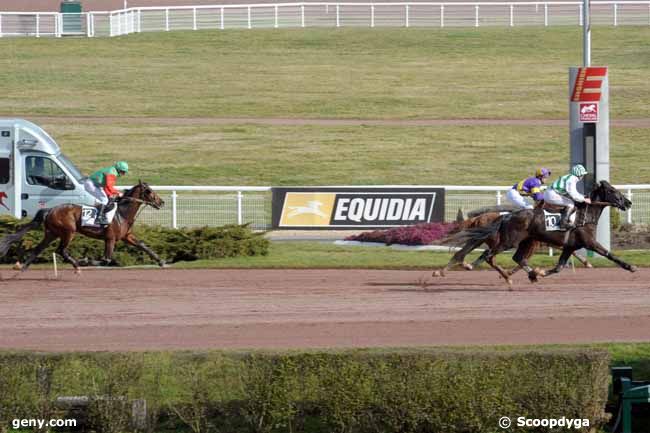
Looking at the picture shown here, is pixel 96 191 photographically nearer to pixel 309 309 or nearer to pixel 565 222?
pixel 309 309

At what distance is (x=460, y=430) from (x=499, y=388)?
423mm

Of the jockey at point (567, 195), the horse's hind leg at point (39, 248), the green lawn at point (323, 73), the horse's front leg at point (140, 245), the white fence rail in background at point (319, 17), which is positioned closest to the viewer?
the jockey at point (567, 195)

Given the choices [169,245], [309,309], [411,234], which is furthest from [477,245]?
[169,245]

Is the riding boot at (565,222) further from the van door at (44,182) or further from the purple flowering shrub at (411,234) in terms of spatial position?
the van door at (44,182)

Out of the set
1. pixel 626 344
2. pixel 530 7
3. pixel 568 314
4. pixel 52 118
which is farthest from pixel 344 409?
pixel 530 7

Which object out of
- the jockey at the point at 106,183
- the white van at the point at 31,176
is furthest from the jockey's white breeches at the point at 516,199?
the white van at the point at 31,176

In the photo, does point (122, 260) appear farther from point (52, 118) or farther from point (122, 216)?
point (52, 118)

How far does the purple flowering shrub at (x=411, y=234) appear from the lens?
19656mm

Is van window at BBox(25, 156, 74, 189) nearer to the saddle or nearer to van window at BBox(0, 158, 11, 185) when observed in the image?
van window at BBox(0, 158, 11, 185)

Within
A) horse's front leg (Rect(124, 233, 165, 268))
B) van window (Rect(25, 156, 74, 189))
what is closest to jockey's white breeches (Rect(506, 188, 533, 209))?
horse's front leg (Rect(124, 233, 165, 268))

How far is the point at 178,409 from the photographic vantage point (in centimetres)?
906

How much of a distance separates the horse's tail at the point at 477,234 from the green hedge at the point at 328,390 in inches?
261

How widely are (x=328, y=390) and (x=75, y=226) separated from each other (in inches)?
348

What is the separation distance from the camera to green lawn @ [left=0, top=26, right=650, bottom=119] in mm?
36156
